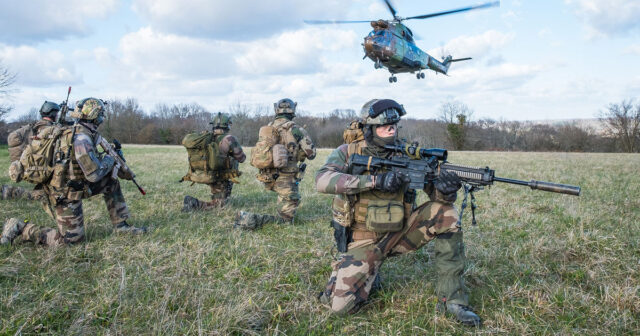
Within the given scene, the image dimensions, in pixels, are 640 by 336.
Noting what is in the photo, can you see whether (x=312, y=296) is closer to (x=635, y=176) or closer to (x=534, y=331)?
(x=534, y=331)

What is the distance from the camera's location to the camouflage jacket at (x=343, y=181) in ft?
13.2

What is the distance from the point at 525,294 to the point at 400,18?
43.8ft

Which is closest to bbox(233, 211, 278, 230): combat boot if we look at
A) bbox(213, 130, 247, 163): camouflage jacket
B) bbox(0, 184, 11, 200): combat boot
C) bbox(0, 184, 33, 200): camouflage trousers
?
bbox(213, 130, 247, 163): camouflage jacket

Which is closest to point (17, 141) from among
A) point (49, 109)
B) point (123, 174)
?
point (49, 109)

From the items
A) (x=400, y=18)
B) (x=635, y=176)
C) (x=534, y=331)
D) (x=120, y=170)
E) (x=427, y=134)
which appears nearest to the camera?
(x=534, y=331)

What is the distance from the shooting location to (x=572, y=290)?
404cm

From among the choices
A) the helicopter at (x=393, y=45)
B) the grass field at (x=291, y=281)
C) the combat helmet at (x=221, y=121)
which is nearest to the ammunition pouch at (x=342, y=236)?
the grass field at (x=291, y=281)

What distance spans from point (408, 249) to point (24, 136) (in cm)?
991

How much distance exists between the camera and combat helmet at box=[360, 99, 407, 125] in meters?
4.17

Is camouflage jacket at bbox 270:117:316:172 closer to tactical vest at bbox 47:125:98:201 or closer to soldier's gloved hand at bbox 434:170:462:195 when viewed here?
tactical vest at bbox 47:125:98:201

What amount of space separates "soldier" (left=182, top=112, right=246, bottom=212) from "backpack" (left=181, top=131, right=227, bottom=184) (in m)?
0.02

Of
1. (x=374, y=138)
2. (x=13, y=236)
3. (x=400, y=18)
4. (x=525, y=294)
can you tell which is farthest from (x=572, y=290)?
(x=400, y=18)

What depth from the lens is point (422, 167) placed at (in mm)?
4043

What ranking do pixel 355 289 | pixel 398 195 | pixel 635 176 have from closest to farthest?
1. pixel 355 289
2. pixel 398 195
3. pixel 635 176
